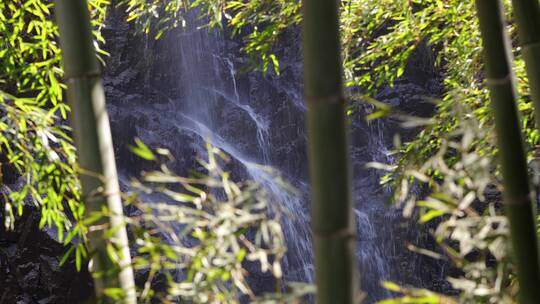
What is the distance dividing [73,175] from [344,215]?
3.48 ft

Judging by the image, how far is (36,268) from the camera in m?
6.85

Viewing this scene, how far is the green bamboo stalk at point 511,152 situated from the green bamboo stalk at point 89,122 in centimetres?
64

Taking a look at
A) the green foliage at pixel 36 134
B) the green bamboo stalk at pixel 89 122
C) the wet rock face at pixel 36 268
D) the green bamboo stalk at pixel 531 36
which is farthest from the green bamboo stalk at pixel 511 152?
the wet rock face at pixel 36 268

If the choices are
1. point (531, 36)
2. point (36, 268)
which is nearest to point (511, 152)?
point (531, 36)

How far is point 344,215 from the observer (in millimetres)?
1003

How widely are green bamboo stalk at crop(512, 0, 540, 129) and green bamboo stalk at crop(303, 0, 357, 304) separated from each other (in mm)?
480

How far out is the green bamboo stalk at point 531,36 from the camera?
131 centimetres

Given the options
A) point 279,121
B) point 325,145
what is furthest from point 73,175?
point 279,121

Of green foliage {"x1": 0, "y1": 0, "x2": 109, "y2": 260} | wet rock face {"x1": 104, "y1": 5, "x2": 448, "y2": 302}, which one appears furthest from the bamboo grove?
wet rock face {"x1": 104, "y1": 5, "x2": 448, "y2": 302}

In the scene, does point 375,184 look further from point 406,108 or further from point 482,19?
point 482,19

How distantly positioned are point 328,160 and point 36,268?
6399 mm

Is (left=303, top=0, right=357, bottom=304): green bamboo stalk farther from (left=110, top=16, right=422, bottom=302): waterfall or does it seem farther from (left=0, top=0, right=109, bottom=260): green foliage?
(left=110, top=16, right=422, bottom=302): waterfall

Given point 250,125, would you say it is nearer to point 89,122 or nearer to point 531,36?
point 531,36

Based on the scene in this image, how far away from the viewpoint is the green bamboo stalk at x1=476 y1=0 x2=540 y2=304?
1141 millimetres
